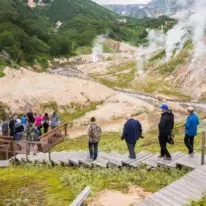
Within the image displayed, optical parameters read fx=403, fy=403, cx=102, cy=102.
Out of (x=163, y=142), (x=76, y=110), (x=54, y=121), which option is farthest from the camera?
(x=76, y=110)

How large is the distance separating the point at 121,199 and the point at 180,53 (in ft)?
195

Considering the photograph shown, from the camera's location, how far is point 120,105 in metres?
42.5

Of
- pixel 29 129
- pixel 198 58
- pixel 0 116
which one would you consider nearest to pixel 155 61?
pixel 198 58

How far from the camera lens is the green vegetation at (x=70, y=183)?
493 inches

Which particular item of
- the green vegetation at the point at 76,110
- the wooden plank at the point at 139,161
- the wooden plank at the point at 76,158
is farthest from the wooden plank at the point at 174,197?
the green vegetation at the point at 76,110

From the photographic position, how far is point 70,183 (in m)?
13.5

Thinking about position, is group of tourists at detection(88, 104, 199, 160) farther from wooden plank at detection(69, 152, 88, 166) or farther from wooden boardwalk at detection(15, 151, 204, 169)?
wooden plank at detection(69, 152, 88, 166)

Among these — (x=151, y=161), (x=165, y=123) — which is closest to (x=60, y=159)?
(x=151, y=161)

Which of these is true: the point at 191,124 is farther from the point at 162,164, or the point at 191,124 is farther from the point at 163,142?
the point at 162,164

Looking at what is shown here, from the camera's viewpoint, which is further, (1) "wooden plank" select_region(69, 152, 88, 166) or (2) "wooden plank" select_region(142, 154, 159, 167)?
(1) "wooden plank" select_region(69, 152, 88, 166)

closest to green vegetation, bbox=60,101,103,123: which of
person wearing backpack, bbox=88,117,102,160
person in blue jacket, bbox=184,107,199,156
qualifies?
person wearing backpack, bbox=88,117,102,160

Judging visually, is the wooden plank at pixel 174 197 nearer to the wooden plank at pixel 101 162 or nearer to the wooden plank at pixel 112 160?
the wooden plank at pixel 112 160

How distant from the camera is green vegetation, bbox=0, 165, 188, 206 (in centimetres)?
1252

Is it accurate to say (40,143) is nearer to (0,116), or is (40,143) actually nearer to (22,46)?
(0,116)
